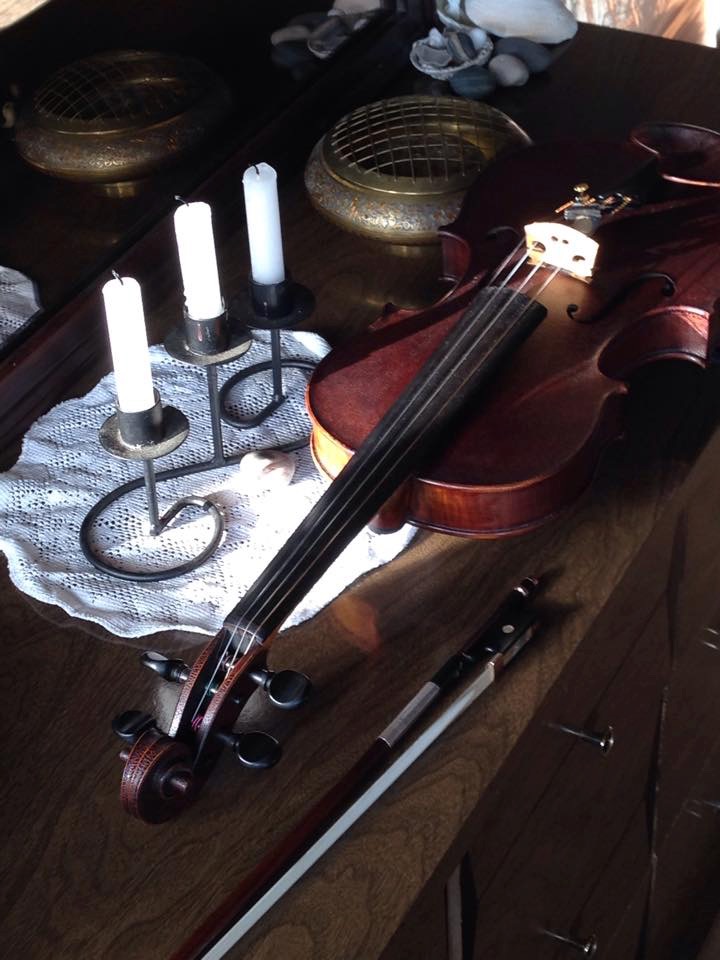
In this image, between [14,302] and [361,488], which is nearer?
[361,488]

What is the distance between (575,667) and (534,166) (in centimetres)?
51

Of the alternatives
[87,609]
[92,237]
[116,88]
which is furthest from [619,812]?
[116,88]

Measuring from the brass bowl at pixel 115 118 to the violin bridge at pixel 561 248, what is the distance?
36cm

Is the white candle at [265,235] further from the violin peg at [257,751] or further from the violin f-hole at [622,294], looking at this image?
the violin peg at [257,751]

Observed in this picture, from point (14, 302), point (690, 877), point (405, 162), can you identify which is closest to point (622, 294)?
point (405, 162)

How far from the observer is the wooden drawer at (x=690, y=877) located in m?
1.43

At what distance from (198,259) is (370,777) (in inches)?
14.0

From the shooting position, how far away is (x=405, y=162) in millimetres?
1199

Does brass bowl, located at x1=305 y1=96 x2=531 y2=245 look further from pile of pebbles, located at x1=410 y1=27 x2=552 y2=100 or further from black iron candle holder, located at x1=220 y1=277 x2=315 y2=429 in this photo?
black iron candle holder, located at x1=220 y1=277 x2=315 y2=429

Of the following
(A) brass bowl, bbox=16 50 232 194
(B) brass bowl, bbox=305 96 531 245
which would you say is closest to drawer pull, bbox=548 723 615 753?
(B) brass bowl, bbox=305 96 531 245

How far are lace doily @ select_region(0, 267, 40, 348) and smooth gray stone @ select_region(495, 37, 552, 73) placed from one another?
2.18ft

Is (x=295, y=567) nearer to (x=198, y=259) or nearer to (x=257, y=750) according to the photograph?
(x=257, y=750)

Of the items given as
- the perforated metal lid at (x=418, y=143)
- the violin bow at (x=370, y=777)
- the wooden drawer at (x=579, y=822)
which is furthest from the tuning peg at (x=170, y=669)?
the perforated metal lid at (x=418, y=143)

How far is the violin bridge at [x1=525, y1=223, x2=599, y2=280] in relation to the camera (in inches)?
40.1
